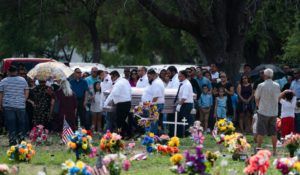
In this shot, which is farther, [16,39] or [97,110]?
[16,39]

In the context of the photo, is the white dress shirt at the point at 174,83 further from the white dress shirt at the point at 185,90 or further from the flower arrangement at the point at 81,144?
the flower arrangement at the point at 81,144

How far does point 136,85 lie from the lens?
78.0 feet

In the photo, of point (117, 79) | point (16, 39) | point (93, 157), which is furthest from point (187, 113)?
point (16, 39)

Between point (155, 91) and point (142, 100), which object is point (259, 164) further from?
point (142, 100)

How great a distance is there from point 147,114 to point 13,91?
3854 millimetres

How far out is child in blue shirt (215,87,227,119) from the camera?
23.4 meters

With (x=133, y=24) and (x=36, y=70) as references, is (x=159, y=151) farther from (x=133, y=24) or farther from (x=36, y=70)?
(x=133, y=24)

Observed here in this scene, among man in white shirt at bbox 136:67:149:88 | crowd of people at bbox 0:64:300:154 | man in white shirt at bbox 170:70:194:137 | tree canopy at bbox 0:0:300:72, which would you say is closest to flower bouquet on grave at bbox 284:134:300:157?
crowd of people at bbox 0:64:300:154

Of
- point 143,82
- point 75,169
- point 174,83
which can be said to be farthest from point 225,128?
point 75,169

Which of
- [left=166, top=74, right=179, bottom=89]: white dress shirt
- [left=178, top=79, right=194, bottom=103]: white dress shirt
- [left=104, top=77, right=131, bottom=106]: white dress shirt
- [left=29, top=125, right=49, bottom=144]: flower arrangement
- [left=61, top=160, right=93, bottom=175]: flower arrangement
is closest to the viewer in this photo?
[left=61, top=160, right=93, bottom=175]: flower arrangement

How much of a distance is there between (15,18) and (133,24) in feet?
44.9

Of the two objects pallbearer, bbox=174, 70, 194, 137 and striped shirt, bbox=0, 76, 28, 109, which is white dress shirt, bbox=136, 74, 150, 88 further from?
striped shirt, bbox=0, 76, 28, 109

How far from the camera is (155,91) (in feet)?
69.9

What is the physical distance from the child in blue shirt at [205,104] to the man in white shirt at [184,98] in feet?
4.03
